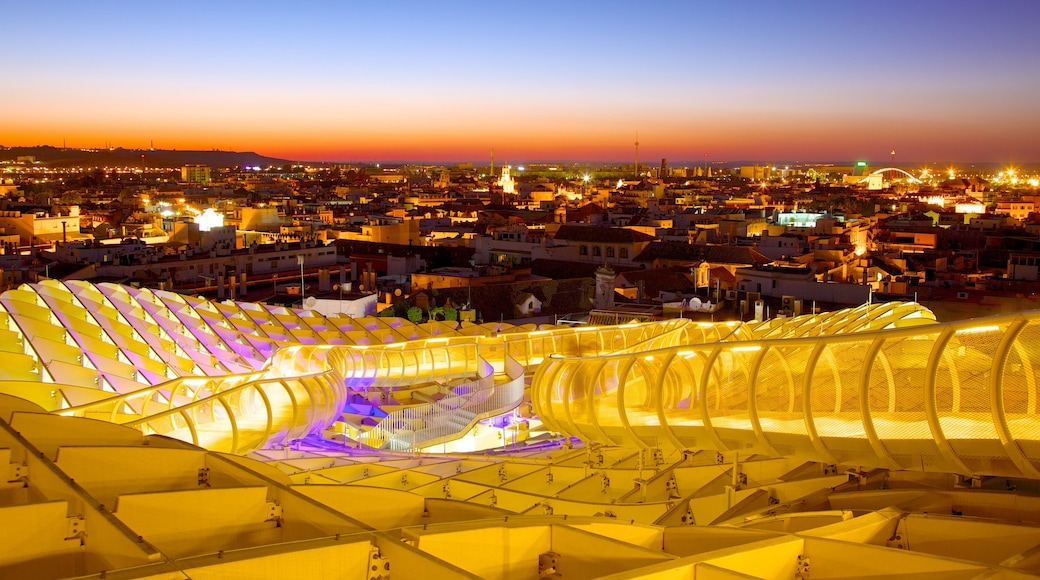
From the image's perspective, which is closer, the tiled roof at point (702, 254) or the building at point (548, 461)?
the building at point (548, 461)

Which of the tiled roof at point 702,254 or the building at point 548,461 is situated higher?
the building at point 548,461

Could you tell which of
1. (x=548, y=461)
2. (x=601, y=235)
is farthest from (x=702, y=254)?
(x=548, y=461)

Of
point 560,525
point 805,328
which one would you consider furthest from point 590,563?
point 805,328

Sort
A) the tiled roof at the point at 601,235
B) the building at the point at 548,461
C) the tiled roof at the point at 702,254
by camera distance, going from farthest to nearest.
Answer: the tiled roof at the point at 601,235 < the tiled roof at the point at 702,254 < the building at the point at 548,461

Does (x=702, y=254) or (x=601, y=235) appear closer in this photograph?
(x=702, y=254)

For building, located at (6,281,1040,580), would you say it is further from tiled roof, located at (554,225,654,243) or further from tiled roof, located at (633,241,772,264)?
tiled roof, located at (554,225,654,243)

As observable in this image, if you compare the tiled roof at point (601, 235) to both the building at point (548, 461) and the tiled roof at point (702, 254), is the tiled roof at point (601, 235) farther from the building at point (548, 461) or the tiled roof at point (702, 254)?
the building at point (548, 461)

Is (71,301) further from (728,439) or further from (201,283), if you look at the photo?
(201,283)

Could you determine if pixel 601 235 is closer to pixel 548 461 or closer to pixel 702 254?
pixel 702 254

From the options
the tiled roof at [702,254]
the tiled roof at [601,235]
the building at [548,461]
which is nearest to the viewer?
the building at [548,461]

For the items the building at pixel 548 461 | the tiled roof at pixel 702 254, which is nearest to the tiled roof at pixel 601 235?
the tiled roof at pixel 702 254

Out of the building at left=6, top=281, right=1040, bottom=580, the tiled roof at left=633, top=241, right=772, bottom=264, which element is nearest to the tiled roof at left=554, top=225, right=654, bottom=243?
the tiled roof at left=633, top=241, right=772, bottom=264

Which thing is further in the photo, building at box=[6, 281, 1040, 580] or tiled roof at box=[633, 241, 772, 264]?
tiled roof at box=[633, 241, 772, 264]

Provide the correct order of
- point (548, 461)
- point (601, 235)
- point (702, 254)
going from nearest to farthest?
point (548, 461), point (702, 254), point (601, 235)
